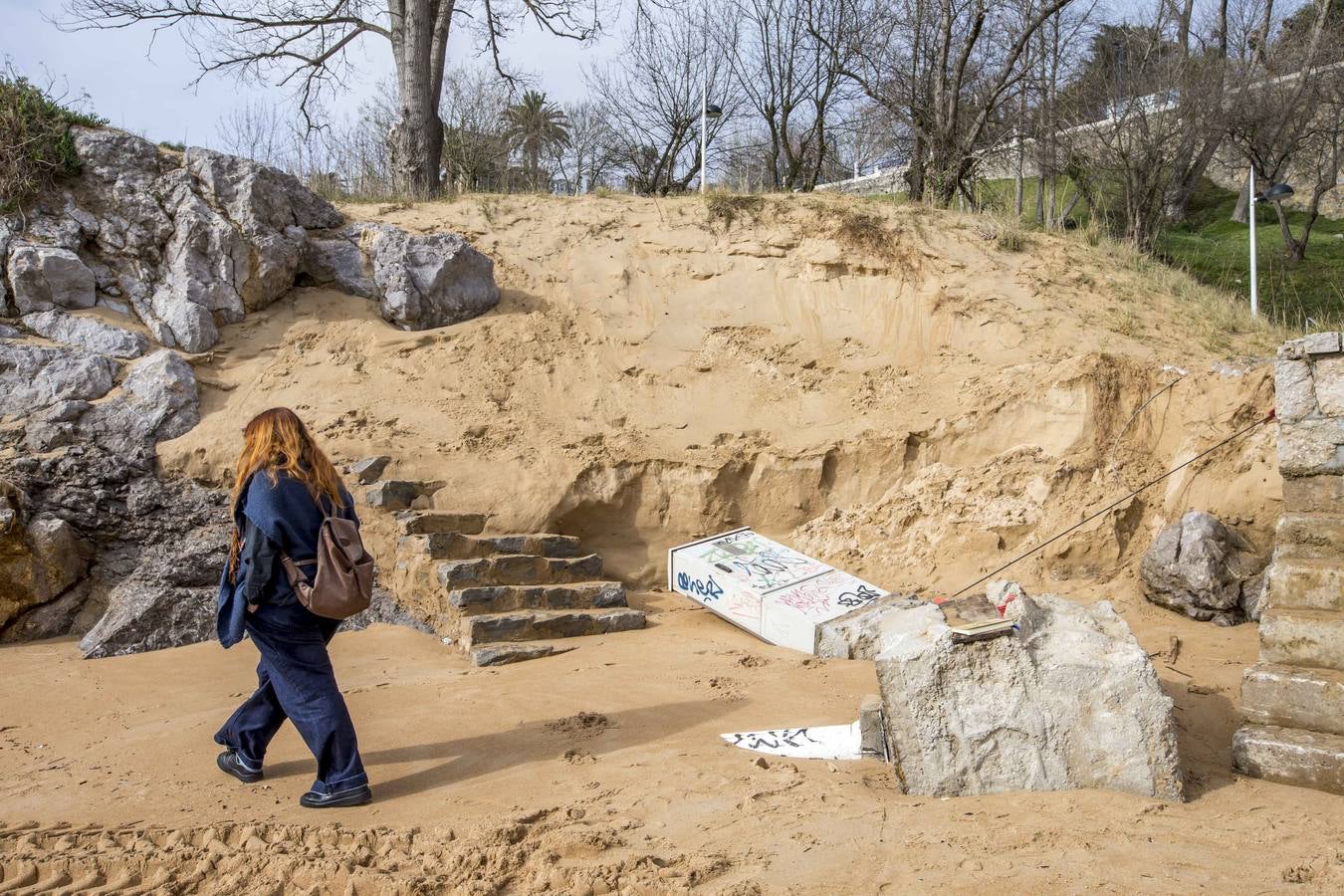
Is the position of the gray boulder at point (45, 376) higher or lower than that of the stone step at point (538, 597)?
higher

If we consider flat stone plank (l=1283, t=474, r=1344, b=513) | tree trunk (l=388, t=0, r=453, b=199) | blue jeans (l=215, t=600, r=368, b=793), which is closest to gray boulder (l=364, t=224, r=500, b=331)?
tree trunk (l=388, t=0, r=453, b=199)

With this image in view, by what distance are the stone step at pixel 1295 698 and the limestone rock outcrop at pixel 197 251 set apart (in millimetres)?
8011

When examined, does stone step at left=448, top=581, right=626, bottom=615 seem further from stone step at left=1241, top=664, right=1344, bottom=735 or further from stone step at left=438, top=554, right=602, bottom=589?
stone step at left=1241, top=664, right=1344, bottom=735

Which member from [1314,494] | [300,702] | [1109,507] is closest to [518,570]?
[300,702]

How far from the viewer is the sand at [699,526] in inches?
131

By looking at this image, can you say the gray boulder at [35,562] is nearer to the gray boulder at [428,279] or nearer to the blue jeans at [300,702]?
the blue jeans at [300,702]

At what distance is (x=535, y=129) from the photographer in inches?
996

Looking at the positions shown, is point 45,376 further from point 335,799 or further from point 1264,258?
point 1264,258

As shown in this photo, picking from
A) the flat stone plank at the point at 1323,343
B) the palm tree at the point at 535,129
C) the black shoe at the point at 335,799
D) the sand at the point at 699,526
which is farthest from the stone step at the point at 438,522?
the palm tree at the point at 535,129

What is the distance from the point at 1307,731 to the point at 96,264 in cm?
1029

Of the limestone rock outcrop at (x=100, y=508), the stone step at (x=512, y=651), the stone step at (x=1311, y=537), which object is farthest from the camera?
the limestone rock outcrop at (x=100, y=508)

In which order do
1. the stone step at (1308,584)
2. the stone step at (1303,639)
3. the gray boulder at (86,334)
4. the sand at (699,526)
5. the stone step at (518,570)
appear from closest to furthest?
1. the sand at (699,526)
2. the stone step at (1303,639)
3. the stone step at (1308,584)
4. the stone step at (518,570)
5. the gray boulder at (86,334)

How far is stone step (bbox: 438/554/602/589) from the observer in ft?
22.7

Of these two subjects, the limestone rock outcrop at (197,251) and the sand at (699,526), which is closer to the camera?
the sand at (699,526)
